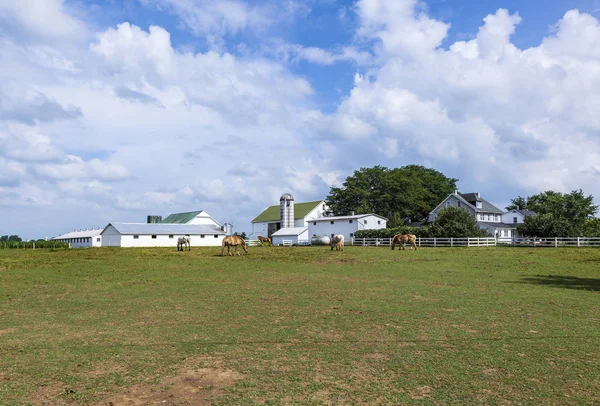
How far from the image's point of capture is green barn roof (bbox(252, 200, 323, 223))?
91.1 m

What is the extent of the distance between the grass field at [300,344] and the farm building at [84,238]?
74.1 metres

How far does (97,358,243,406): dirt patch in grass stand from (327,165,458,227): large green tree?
76.6 m

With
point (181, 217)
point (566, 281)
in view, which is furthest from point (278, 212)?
point (566, 281)

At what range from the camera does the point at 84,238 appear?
91.8 m

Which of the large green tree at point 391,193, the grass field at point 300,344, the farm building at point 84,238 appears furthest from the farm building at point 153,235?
the grass field at point 300,344

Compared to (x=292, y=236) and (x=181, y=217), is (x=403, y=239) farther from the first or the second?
(x=181, y=217)

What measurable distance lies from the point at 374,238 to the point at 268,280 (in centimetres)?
4377

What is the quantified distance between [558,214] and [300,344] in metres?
71.9

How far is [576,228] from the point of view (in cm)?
5581

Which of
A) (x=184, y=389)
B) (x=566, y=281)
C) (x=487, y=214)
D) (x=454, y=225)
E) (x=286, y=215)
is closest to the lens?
(x=184, y=389)

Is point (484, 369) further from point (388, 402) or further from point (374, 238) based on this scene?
point (374, 238)

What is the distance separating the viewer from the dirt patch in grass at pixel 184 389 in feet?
19.6

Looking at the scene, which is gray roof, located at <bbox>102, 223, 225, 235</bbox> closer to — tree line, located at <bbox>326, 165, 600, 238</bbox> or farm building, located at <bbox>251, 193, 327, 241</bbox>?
farm building, located at <bbox>251, 193, 327, 241</bbox>

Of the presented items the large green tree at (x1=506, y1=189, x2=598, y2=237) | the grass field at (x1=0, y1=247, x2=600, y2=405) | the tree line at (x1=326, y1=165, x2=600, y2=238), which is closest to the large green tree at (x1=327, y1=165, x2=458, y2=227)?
the tree line at (x1=326, y1=165, x2=600, y2=238)
